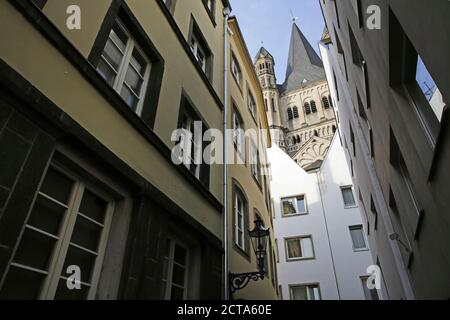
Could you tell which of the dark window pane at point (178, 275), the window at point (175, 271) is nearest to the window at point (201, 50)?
the window at point (175, 271)

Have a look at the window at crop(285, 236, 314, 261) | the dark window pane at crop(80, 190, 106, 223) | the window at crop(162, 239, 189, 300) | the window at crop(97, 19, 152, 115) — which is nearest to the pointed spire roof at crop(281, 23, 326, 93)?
the window at crop(285, 236, 314, 261)

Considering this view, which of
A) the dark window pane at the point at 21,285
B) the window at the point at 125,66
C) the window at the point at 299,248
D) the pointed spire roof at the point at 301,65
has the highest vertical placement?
the pointed spire roof at the point at 301,65

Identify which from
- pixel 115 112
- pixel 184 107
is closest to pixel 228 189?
pixel 184 107

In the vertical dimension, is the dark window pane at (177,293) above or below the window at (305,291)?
below

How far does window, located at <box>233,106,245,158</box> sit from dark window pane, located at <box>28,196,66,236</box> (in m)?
7.64

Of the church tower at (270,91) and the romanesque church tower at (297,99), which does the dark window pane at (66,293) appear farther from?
the church tower at (270,91)

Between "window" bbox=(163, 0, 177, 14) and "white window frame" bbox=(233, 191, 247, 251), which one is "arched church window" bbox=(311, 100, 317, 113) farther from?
"window" bbox=(163, 0, 177, 14)

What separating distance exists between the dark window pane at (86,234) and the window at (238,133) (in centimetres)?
715

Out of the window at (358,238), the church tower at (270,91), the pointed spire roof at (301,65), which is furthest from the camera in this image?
the pointed spire roof at (301,65)

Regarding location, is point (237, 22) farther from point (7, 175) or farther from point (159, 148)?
point (7, 175)

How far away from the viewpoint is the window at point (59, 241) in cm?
306

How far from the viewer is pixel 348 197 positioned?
915 inches

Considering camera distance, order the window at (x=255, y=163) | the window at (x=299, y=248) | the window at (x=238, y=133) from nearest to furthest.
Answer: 1. the window at (x=238, y=133)
2. the window at (x=255, y=163)
3. the window at (x=299, y=248)
